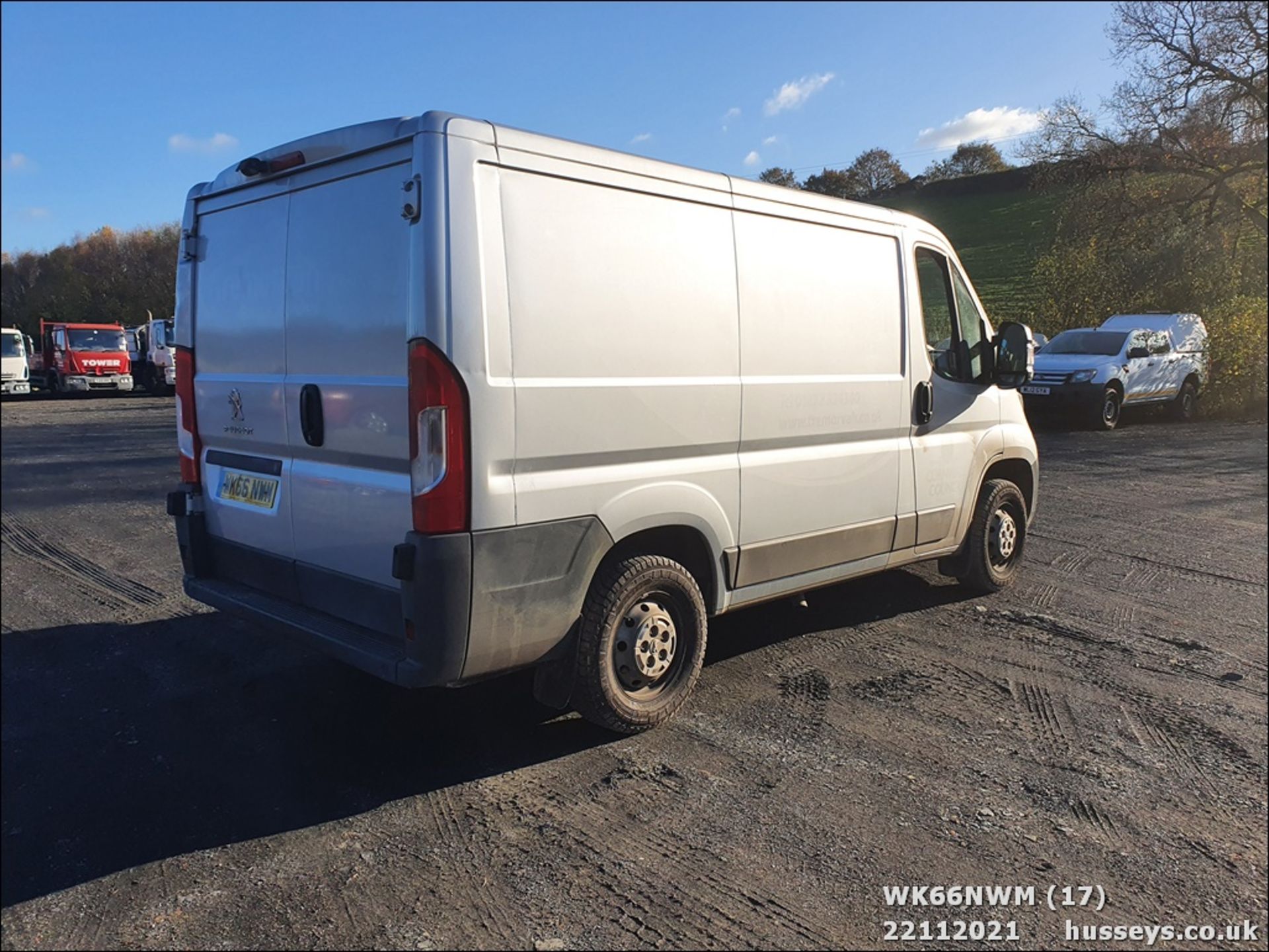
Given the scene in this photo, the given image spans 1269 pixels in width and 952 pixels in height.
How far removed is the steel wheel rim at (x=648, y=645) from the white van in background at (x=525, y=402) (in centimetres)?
1

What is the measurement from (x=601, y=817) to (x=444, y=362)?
5.59 feet

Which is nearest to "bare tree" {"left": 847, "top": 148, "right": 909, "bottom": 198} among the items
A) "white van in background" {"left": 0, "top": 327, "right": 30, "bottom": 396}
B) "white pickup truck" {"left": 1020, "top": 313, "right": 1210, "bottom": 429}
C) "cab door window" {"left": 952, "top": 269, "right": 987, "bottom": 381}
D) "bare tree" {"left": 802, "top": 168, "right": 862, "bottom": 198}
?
"bare tree" {"left": 802, "top": 168, "right": 862, "bottom": 198}

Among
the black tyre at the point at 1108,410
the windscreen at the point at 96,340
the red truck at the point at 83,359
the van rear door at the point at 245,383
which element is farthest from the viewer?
the windscreen at the point at 96,340

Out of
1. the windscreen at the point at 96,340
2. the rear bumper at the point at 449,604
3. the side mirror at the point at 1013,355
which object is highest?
the windscreen at the point at 96,340

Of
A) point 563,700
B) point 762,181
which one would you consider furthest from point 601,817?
point 762,181

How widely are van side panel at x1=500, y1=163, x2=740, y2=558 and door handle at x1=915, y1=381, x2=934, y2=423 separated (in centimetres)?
154

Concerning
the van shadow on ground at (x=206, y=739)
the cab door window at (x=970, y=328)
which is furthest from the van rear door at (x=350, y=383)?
the cab door window at (x=970, y=328)

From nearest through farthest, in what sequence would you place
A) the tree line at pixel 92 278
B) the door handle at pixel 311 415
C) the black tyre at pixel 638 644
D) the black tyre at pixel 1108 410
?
the door handle at pixel 311 415, the black tyre at pixel 638 644, the tree line at pixel 92 278, the black tyre at pixel 1108 410

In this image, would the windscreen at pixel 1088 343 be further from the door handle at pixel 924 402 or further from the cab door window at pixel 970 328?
the door handle at pixel 924 402

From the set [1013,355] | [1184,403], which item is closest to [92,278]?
[1013,355]

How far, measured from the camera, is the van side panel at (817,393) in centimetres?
425

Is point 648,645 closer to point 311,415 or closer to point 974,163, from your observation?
point 311,415

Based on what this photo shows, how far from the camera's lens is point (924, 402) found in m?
5.18

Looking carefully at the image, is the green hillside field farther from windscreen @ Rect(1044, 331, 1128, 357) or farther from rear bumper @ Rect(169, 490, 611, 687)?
rear bumper @ Rect(169, 490, 611, 687)
